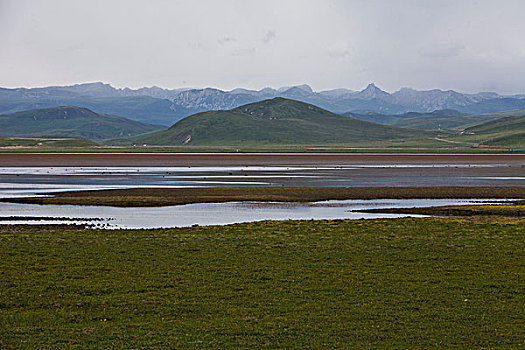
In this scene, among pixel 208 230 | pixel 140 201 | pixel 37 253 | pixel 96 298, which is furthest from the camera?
pixel 140 201

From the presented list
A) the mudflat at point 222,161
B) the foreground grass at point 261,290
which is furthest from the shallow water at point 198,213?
the mudflat at point 222,161

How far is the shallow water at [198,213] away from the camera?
4653 centimetres

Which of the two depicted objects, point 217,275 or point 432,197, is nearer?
point 217,275

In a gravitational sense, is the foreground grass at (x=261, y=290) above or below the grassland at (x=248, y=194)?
above

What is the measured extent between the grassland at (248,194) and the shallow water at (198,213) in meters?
3.14

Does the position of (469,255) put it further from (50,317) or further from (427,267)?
(50,317)

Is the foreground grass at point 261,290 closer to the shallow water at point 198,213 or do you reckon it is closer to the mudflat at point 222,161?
the shallow water at point 198,213

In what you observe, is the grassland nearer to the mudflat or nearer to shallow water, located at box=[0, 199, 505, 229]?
shallow water, located at box=[0, 199, 505, 229]

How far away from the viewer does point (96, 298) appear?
70.8 feet

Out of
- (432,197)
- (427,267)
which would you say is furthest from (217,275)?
(432,197)

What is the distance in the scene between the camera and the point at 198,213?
52.9m

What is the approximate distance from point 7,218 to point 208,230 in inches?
709

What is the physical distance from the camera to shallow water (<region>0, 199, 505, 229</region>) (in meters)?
46.5

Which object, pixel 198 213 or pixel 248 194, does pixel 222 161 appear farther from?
pixel 198 213
